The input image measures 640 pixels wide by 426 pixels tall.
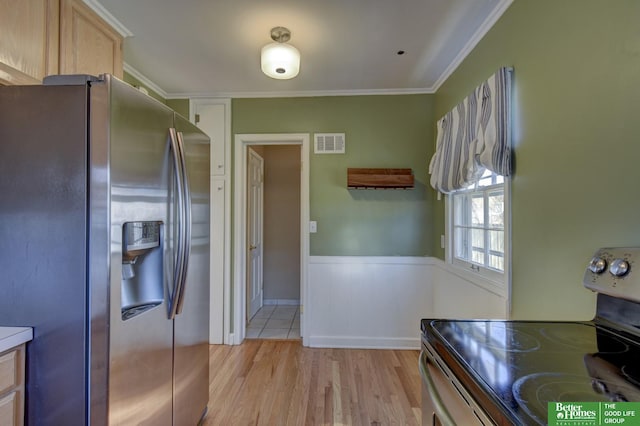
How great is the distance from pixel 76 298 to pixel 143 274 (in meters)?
0.28

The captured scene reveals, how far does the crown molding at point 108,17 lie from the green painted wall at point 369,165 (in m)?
1.38

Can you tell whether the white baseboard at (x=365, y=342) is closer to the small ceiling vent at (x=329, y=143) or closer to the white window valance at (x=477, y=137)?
the white window valance at (x=477, y=137)

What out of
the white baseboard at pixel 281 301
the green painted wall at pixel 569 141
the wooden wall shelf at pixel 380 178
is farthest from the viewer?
the white baseboard at pixel 281 301

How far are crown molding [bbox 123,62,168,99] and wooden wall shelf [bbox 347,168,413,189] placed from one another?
197cm

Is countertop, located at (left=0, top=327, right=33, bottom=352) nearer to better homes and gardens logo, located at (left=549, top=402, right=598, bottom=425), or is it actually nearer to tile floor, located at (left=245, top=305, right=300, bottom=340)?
better homes and gardens logo, located at (left=549, top=402, right=598, bottom=425)

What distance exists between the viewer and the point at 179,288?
144 centimetres

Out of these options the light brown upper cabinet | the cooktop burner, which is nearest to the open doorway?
the light brown upper cabinet

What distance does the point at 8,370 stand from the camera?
1031mm

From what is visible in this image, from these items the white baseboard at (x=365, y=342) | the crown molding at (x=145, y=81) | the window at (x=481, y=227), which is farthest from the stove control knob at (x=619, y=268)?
the crown molding at (x=145, y=81)

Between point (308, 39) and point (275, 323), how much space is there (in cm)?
297

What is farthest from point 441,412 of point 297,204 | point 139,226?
point 297,204

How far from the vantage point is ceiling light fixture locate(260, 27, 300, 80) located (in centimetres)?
191

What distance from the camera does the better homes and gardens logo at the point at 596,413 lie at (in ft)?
1.87

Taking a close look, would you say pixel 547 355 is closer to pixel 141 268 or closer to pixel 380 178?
pixel 141 268
